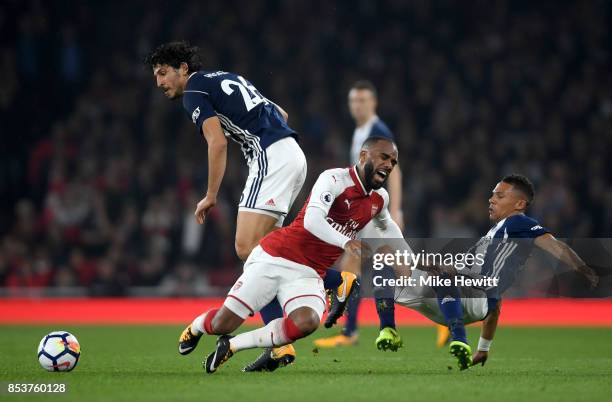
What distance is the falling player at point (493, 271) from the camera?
638 cm

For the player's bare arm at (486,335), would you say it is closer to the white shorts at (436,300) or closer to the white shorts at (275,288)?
the white shorts at (436,300)

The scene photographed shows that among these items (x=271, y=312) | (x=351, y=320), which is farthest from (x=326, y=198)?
(x=351, y=320)

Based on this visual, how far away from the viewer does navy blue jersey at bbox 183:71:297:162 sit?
6.72 m

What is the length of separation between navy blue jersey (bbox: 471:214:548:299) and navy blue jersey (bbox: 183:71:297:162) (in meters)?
1.55

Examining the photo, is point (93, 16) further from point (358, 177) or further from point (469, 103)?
point (358, 177)

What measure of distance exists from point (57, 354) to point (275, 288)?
135cm

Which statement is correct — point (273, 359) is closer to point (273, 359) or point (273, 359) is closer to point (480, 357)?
point (273, 359)

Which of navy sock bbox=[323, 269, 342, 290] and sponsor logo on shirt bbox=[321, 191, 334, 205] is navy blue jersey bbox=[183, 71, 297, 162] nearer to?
sponsor logo on shirt bbox=[321, 191, 334, 205]

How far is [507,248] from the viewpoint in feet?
21.5

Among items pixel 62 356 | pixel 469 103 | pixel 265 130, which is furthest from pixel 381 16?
pixel 62 356

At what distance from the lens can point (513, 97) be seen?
1667 centimetres

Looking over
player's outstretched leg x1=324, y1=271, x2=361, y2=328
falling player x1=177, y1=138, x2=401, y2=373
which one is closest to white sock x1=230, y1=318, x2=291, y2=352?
falling player x1=177, y1=138, x2=401, y2=373

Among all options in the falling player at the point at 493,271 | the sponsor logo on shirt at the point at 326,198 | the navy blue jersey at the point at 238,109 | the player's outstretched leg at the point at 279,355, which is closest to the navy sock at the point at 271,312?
the player's outstretched leg at the point at 279,355

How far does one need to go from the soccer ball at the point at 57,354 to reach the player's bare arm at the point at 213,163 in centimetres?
111
